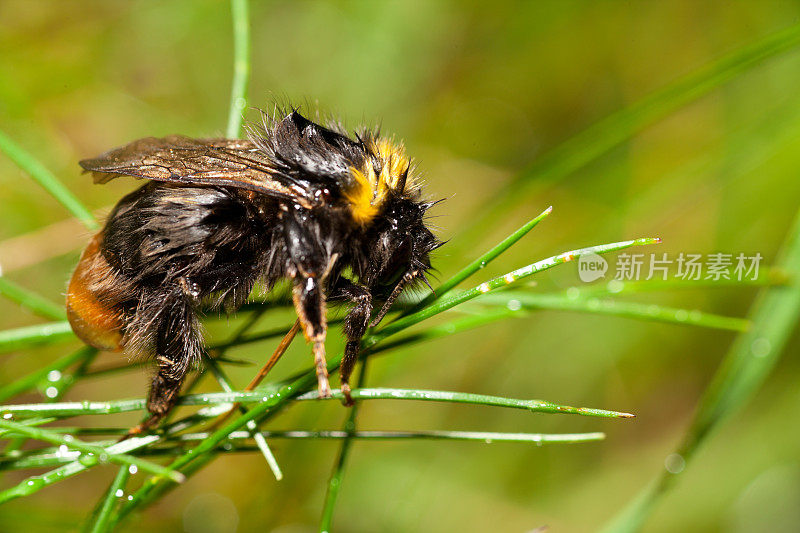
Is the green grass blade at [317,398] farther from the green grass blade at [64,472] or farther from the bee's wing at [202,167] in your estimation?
the bee's wing at [202,167]

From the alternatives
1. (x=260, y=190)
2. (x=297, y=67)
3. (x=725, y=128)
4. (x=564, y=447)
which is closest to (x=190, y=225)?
(x=260, y=190)

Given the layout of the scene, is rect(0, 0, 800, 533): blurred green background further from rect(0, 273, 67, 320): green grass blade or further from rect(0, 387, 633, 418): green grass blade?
rect(0, 387, 633, 418): green grass blade

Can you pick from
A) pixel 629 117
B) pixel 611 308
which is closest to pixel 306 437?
pixel 611 308

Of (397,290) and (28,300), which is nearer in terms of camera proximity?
(397,290)

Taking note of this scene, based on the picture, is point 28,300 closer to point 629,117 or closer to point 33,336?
point 33,336

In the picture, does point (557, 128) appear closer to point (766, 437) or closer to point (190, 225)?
point (766, 437)
